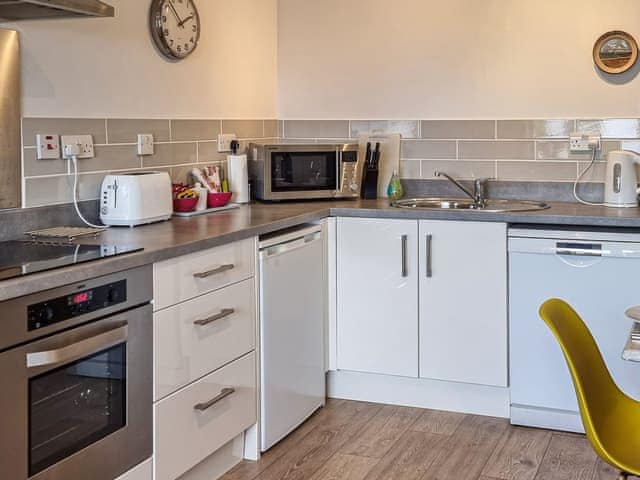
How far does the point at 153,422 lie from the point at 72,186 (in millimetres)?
936

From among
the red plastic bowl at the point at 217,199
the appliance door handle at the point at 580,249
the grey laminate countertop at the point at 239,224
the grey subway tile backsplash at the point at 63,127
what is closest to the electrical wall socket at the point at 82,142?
the grey subway tile backsplash at the point at 63,127

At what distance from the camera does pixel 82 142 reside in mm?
2998

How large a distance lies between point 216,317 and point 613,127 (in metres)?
2.09

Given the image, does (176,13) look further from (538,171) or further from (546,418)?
(546,418)

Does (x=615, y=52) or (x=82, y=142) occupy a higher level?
(x=615, y=52)

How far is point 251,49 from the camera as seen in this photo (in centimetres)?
421

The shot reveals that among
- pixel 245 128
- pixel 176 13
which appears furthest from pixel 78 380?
pixel 245 128

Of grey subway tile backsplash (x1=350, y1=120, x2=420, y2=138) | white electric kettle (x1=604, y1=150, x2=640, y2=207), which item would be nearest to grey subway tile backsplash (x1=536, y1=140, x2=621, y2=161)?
white electric kettle (x1=604, y1=150, x2=640, y2=207)

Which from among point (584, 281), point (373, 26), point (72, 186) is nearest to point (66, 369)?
point (72, 186)

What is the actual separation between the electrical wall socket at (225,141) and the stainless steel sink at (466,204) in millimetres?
817

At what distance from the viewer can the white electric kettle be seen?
366 cm

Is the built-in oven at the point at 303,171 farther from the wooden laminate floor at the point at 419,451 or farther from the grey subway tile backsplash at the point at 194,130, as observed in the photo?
the wooden laminate floor at the point at 419,451

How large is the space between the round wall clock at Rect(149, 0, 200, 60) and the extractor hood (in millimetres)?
779

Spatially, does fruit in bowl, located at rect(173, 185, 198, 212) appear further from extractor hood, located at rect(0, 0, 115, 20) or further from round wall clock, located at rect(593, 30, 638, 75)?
round wall clock, located at rect(593, 30, 638, 75)
